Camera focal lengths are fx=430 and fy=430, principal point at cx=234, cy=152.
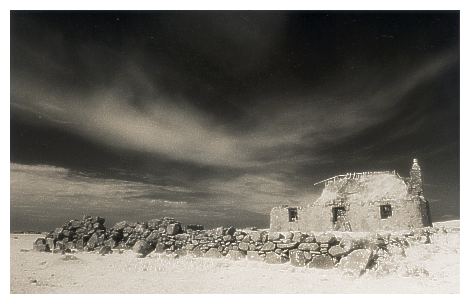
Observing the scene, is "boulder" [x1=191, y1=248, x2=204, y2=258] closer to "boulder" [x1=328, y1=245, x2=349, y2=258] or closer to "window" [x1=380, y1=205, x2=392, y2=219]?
"boulder" [x1=328, y1=245, x2=349, y2=258]

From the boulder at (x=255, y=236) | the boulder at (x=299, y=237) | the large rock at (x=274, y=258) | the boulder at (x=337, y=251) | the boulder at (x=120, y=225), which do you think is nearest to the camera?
the boulder at (x=337, y=251)

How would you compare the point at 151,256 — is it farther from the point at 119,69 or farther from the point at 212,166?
the point at 119,69

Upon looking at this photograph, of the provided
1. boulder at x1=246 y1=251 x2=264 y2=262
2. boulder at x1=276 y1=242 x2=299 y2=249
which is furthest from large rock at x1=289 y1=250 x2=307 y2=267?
boulder at x1=246 y1=251 x2=264 y2=262

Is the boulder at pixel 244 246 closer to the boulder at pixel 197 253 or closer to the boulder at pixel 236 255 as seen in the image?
the boulder at pixel 236 255

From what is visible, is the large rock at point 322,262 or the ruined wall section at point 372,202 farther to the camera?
the ruined wall section at point 372,202

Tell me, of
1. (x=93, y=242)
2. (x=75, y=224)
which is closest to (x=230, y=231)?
(x=93, y=242)

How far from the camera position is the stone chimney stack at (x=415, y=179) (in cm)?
1047

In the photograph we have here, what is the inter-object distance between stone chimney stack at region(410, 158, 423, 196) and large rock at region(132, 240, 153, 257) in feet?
22.7

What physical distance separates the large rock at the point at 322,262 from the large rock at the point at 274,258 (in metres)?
0.67

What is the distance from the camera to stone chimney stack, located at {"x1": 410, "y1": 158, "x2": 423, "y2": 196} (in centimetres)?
1047

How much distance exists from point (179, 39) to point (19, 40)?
3.50 metres

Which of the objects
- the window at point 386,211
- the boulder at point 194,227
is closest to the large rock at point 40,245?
the boulder at point 194,227

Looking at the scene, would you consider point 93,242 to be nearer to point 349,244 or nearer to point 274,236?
point 274,236

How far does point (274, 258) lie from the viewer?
9.30 metres
